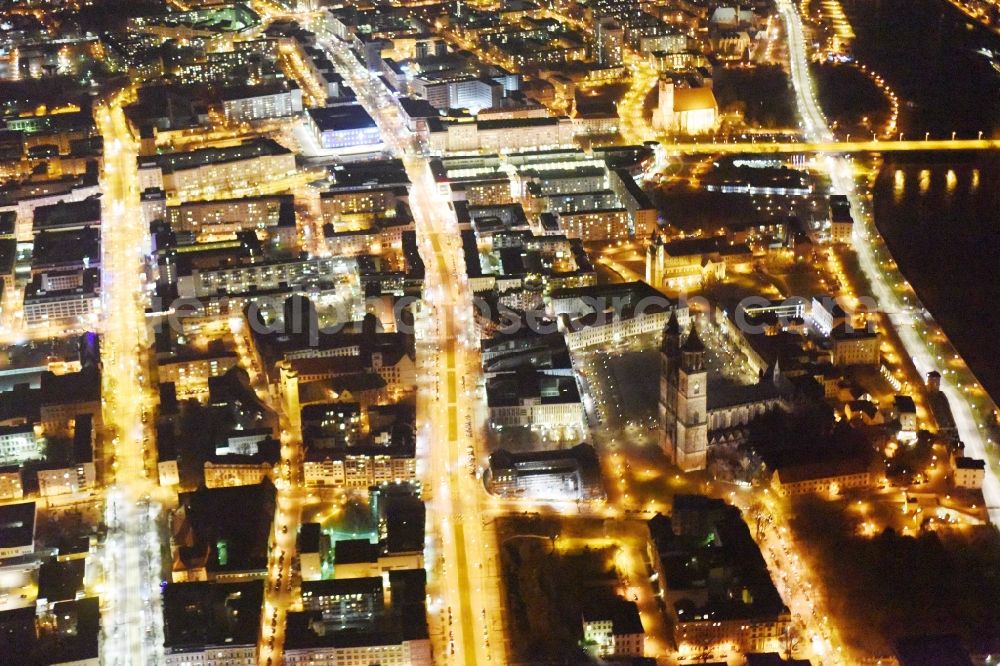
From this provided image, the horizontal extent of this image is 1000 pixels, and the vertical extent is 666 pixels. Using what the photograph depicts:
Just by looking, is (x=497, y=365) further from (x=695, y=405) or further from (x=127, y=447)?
(x=127, y=447)

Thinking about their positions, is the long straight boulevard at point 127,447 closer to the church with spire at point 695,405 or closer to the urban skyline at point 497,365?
the urban skyline at point 497,365

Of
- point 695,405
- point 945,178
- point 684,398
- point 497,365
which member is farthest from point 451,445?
point 945,178

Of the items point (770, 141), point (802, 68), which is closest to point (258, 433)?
point (770, 141)

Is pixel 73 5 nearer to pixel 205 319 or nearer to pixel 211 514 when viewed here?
pixel 205 319

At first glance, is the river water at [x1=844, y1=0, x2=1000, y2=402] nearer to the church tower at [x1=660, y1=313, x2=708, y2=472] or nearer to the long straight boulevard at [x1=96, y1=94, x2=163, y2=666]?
the church tower at [x1=660, y1=313, x2=708, y2=472]

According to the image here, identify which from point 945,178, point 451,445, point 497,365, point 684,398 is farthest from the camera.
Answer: point 945,178

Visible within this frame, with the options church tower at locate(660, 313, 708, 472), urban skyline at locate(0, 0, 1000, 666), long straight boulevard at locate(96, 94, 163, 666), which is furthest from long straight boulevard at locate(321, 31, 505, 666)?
long straight boulevard at locate(96, 94, 163, 666)

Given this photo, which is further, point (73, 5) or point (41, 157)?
point (73, 5)
